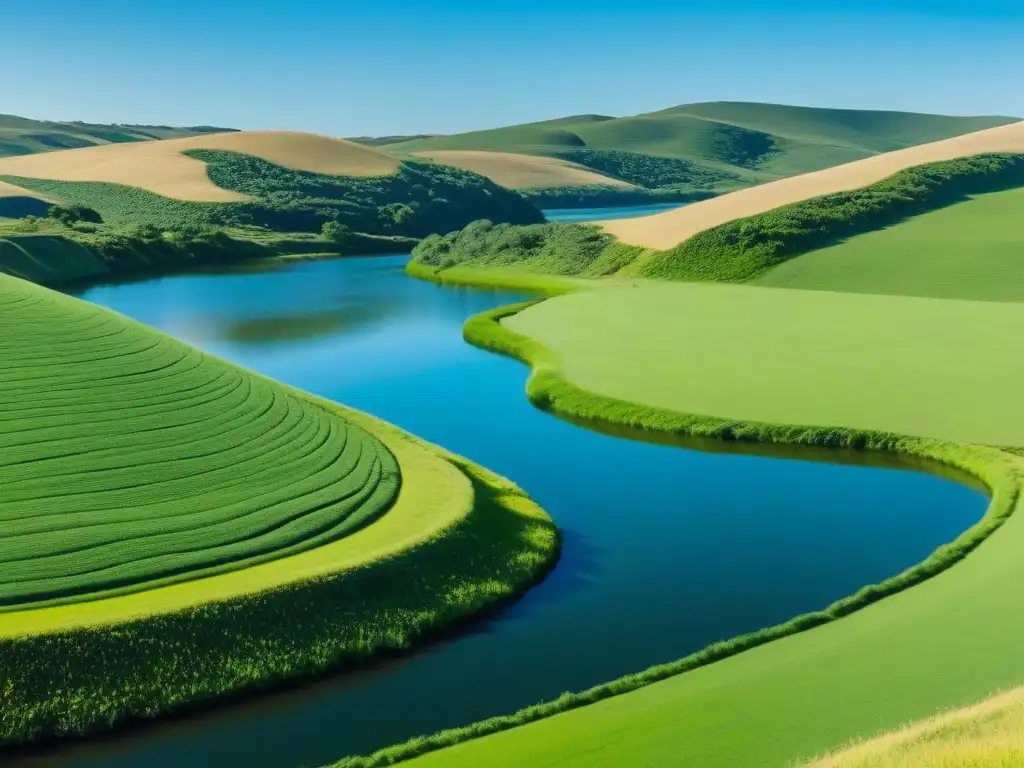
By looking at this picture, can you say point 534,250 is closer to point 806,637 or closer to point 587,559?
point 587,559

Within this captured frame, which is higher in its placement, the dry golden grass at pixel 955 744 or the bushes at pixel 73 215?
the dry golden grass at pixel 955 744

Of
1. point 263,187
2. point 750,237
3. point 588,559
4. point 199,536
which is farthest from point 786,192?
point 263,187

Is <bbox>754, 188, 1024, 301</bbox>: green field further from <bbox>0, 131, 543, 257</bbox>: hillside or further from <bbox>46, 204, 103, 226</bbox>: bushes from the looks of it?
<bbox>46, 204, 103, 226</bbox>: bushes

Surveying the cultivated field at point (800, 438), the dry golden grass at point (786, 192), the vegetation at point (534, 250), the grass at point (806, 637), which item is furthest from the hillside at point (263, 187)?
the grass at point (806, 637)

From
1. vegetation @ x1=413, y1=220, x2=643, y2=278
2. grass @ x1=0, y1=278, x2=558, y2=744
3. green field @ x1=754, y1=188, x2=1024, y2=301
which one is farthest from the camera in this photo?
vegetation @ x1=413, y1=220, x2=643, y2=278

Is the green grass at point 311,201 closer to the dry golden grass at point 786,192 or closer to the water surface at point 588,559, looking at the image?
the dry golden grass at point 786,192

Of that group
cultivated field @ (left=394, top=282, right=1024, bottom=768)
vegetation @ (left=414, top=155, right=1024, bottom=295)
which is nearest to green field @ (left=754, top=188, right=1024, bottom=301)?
vegetation @ (left=414, top=155, right=1024, bottom=295)
